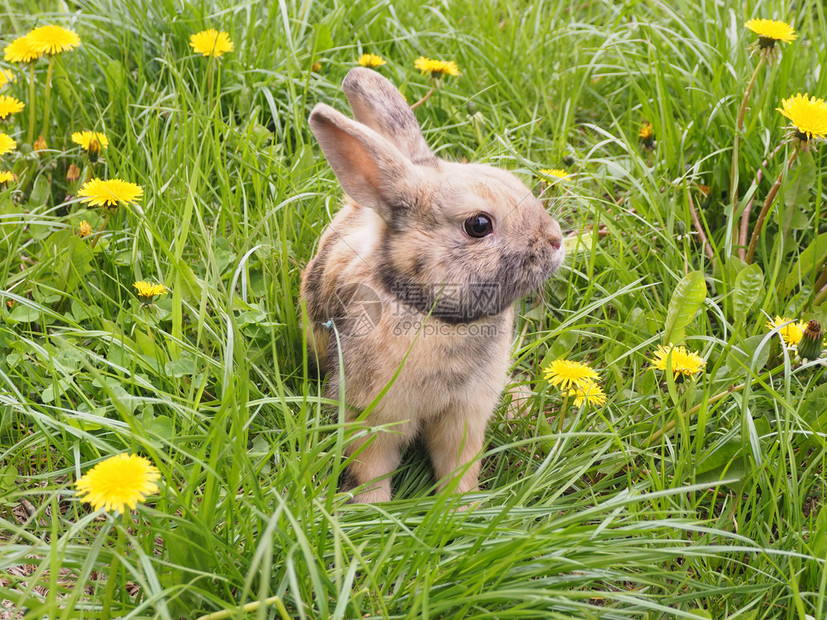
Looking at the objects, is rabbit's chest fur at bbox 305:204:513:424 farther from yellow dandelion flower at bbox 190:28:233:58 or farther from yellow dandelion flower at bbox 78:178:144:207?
yellow dandelion flower at bbox 190:28:233:58

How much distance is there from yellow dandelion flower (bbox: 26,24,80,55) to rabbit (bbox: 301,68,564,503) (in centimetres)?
169

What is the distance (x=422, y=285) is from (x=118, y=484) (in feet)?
4.01

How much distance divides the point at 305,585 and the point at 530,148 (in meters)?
2.85

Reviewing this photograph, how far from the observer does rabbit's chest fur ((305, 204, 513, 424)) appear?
9.36ft

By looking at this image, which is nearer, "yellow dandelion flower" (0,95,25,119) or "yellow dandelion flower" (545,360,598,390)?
"yellow dandelion flower" (545,360,598,390)

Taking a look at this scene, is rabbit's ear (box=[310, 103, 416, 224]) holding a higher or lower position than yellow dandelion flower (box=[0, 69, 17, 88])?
lower

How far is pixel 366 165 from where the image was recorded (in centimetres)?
285

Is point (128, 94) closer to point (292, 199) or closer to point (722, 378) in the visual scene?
point (292, 199)

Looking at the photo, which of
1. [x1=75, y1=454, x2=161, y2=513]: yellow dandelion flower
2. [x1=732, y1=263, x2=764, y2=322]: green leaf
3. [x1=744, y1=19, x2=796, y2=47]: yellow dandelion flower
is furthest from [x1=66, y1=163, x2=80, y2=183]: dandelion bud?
[x1=744, y1=19, x2=796, y2=47]: yellow dandelion flower

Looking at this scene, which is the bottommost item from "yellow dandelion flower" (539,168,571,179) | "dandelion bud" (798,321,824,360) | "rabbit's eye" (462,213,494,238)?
"dandelion bud" (798,321,824,360)

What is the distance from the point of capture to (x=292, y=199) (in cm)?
348

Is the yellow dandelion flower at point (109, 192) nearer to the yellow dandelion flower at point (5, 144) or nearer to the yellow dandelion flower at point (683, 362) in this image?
the yellow dandelion flower at point (5, 144)

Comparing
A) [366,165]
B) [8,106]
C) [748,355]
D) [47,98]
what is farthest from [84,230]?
[748,355]

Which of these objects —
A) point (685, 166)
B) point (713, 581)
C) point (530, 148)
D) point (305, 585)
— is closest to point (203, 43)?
point (530, 148)
